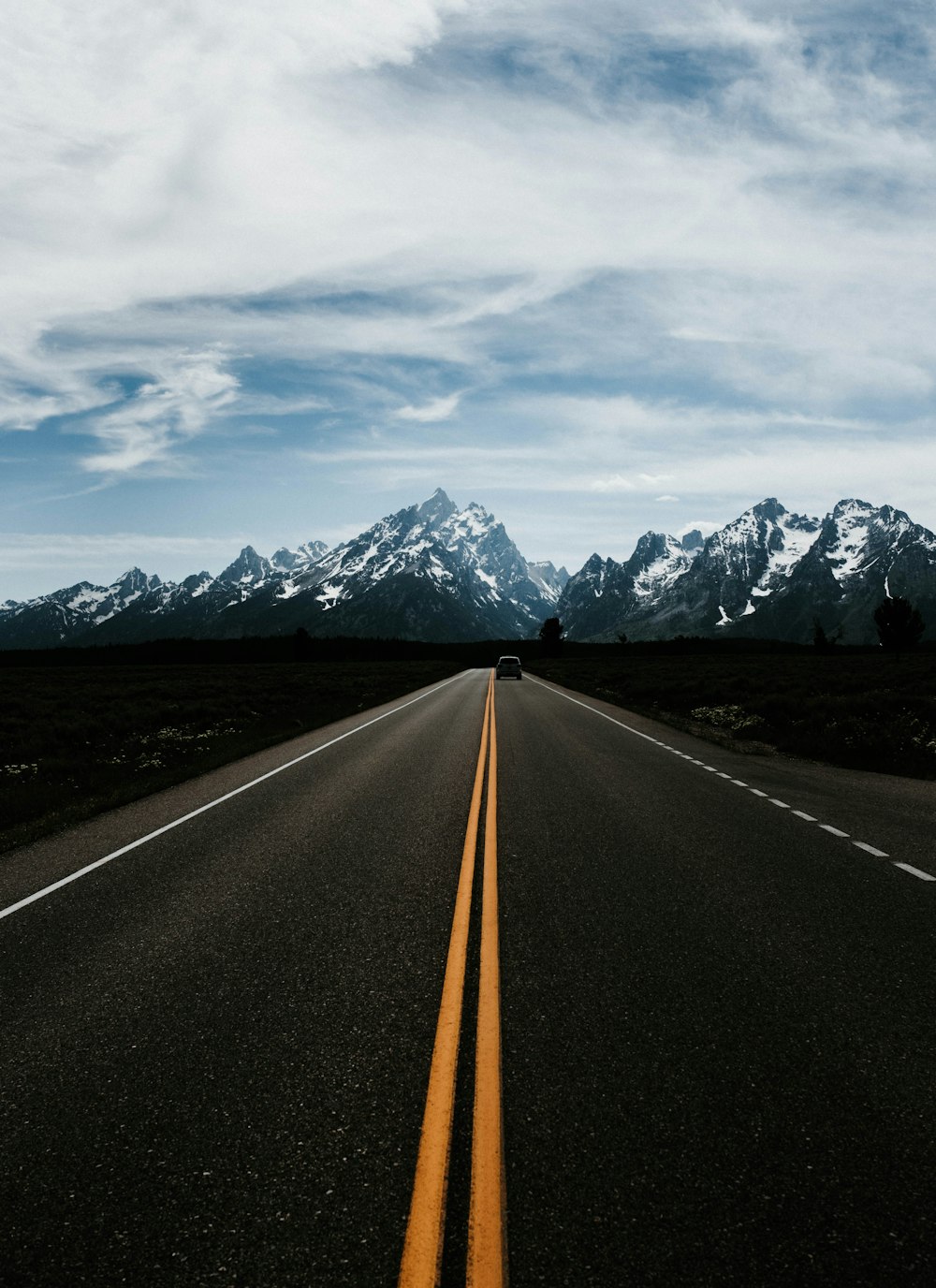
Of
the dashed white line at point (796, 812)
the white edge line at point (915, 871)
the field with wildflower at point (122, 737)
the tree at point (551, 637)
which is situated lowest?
the field with wildflower at point (122, 737)

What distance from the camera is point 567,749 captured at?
17109 millimetres

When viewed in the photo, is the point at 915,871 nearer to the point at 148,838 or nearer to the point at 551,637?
the point at 148,838

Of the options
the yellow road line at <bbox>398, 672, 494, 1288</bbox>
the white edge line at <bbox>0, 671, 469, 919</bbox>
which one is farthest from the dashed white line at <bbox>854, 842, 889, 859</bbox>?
the white edge line at <bbox>0, 671, 469, 919</bbox>

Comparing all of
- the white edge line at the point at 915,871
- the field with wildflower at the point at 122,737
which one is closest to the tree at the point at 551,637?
the field with wildflower at the point at 122,737

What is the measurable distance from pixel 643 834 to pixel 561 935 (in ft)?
12.2

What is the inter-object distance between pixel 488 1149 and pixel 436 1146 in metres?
0.24

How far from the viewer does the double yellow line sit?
8.71 feet

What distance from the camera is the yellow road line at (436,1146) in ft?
8.69

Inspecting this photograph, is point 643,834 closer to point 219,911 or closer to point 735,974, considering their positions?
point 735,974

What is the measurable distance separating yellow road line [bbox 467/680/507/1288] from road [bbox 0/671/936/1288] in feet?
0.06

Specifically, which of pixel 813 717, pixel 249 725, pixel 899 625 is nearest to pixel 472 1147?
pixel 813 717

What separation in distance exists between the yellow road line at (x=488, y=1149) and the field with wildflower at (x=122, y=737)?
8.07 meters

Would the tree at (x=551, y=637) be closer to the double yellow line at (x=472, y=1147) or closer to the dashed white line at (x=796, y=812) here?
the dashed white line at (x=796, y=812)

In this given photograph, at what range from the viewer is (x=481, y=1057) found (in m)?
4.02
